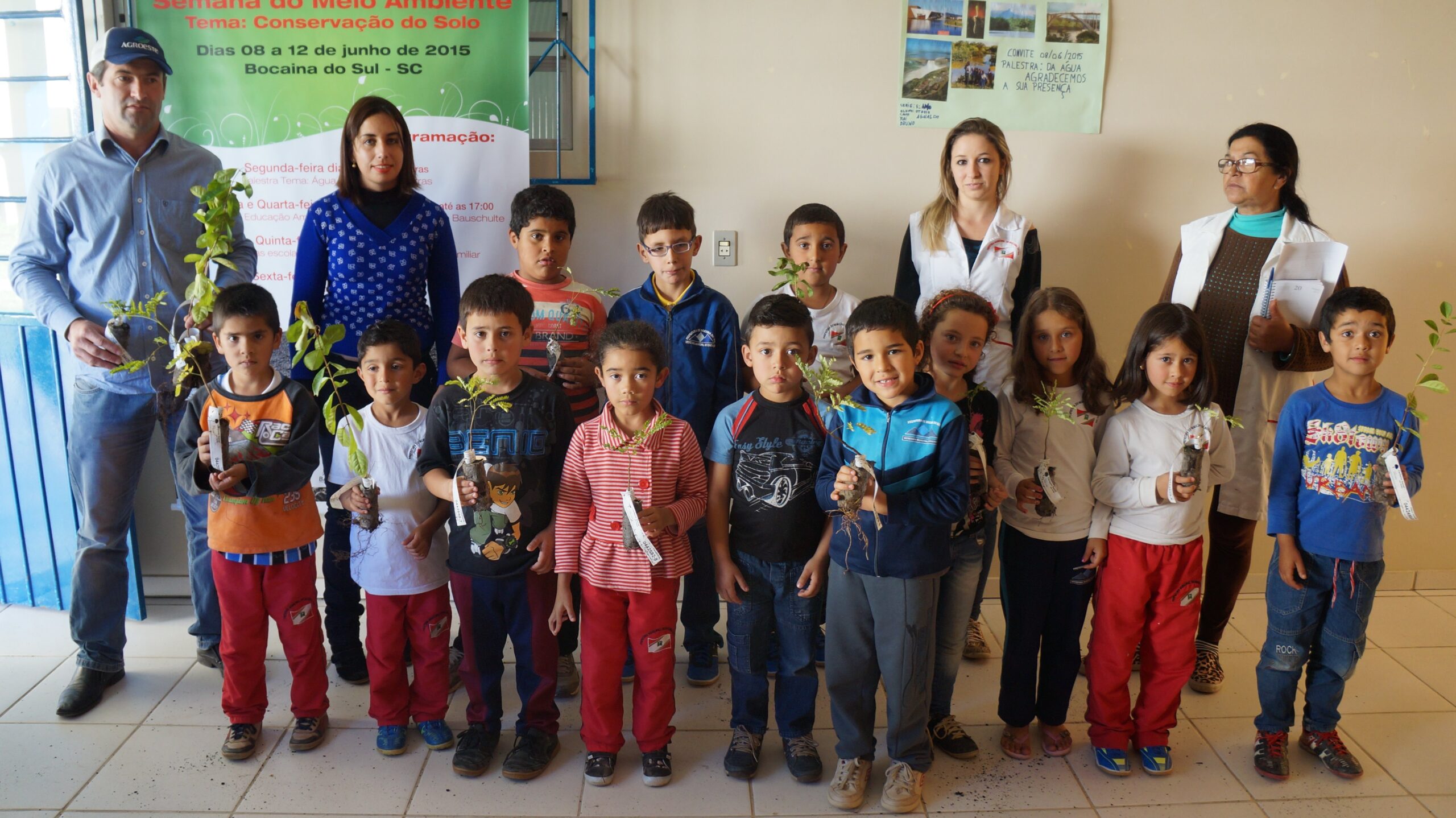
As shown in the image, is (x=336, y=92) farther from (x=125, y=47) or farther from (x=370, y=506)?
(x=370, y=506)

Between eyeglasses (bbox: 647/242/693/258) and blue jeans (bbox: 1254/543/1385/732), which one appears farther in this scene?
eyeglasses (bbox: 647/242/693/258)

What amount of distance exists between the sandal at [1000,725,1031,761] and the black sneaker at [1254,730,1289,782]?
571 mm

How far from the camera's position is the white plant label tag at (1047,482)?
2234 mm

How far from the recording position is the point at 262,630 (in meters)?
2.37

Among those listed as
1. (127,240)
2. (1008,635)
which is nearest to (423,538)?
(127,240)

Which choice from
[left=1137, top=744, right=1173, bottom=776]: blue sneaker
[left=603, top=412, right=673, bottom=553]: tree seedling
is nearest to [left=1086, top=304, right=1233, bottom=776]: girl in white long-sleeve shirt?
[left=1137, top=744, right=1173, bottom=776]: blue sneaker

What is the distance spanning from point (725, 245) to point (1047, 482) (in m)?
1.40

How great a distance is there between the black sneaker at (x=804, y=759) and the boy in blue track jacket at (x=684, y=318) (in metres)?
0.55

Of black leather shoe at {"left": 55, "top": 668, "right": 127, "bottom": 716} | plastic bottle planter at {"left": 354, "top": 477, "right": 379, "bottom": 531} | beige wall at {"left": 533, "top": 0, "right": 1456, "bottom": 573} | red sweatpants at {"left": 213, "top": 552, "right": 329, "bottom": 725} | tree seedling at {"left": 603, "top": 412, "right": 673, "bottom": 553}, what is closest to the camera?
tree seedling at {"left": 603, "top": 412, "right": 673, "bottom": 553}

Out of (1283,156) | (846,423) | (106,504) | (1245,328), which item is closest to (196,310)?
(106,504)

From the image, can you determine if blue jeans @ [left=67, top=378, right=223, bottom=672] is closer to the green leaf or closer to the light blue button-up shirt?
the light blue button-up shirt

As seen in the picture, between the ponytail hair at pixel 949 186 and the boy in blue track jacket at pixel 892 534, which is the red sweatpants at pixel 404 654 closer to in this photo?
the boy in blue track jacket at pixel 892 534

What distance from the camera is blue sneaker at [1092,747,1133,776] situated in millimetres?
2359

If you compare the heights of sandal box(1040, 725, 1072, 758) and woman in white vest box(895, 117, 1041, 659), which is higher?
woman in white vest box(895, 117, 1041, 659)
